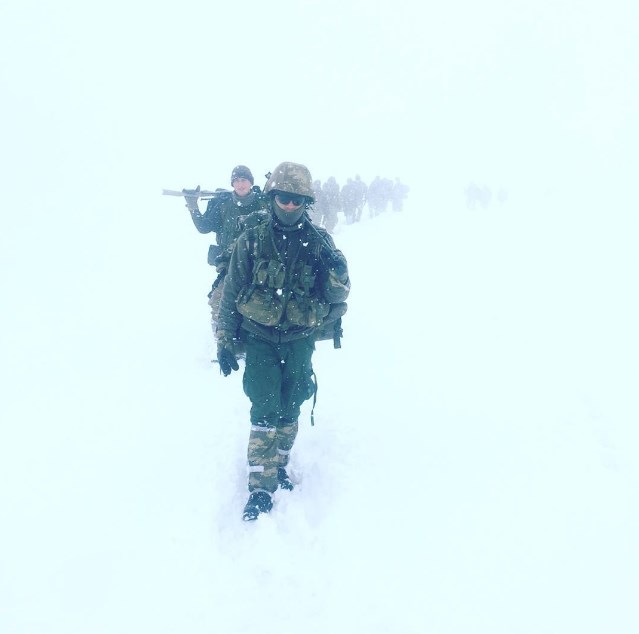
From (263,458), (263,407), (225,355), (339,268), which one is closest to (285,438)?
(263,458)

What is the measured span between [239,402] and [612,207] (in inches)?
588

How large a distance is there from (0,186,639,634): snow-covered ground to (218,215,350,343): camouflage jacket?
1311 mm

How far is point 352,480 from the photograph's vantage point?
11.0ft

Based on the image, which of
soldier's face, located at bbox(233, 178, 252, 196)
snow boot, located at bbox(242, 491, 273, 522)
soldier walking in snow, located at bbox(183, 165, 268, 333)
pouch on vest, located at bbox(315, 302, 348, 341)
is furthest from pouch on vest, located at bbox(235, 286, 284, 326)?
soldier's face, located at bbox(233, 178, 252, 196)

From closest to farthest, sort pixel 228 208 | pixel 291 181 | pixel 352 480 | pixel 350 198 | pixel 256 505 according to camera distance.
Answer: pixel 291 181, pixel 256 505, pixel 352 480, pixel 228 208, pixel 350 198

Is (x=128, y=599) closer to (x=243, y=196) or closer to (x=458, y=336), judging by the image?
(x=243, y=196)

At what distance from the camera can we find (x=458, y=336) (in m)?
5.94

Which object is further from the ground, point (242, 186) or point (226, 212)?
point (242, 186)

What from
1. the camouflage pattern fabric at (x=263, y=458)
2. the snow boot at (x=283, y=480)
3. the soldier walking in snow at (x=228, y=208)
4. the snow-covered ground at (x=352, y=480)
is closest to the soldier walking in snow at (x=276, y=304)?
the camouflage pattern fabric at (x=263, y=458)

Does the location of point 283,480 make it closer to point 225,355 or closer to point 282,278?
point 225,355

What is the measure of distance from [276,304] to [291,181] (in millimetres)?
787

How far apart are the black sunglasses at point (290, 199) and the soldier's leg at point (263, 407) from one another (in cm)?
95

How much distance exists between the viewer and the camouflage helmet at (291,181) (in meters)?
2.77

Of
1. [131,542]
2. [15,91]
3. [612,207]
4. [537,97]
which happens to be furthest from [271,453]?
[537,97]
